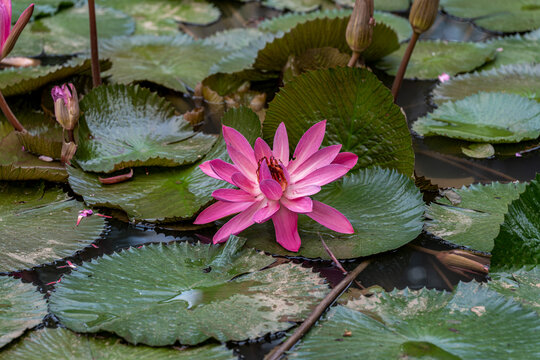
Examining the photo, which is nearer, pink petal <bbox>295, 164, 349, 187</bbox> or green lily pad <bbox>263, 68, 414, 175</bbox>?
pink petal <bbox>295, 164, 349, 187</bbox>

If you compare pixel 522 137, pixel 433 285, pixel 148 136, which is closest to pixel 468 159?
pixel 522 137

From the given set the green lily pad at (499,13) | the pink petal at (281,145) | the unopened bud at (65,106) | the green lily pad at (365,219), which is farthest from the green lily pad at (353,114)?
the green lily pad at (499,13)

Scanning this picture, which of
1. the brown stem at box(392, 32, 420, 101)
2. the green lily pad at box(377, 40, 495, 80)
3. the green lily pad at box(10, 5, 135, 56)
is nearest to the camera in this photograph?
the brown stem at box(392, 32, 420, 101)

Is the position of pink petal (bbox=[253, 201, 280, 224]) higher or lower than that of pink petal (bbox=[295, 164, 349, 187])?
lower

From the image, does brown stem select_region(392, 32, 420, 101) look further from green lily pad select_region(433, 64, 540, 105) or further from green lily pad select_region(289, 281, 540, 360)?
green lily pad select_region(289, 281, 540, 360)

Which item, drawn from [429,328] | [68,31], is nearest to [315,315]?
[429,328]

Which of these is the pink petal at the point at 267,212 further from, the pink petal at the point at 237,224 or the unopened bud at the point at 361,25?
the unopened bud at the point at 361,25

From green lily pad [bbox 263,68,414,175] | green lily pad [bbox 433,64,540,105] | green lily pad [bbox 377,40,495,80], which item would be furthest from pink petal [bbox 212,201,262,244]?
green lily pad [bbox 377,40,495,80]
